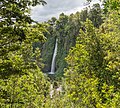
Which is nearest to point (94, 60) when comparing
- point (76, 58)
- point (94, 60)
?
point (94, 60)

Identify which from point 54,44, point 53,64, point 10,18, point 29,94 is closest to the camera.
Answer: point 10,18

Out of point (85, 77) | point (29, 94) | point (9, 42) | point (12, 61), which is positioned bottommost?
point (29, 94)

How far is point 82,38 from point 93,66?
1.95 metres

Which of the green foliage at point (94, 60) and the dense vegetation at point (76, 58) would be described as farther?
the green foliage at point (94, 60)

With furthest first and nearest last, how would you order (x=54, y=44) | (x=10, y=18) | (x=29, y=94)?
(x=54, y=44) → (x=29, y=94) → (x=10, y=18)

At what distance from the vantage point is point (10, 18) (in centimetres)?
1004

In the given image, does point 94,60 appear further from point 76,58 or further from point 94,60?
point 76,58

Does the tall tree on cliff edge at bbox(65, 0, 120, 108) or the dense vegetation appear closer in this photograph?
the dense vegetation

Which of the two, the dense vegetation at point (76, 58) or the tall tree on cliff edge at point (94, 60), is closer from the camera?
the dense vegetation at point (76, 58)

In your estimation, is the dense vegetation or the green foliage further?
the green foliage

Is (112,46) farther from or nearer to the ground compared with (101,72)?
farther from the ground

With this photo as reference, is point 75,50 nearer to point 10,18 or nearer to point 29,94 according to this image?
point 10,18

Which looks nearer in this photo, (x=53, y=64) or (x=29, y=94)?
(x=29, y=94)

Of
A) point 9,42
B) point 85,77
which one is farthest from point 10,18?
point 85,77
